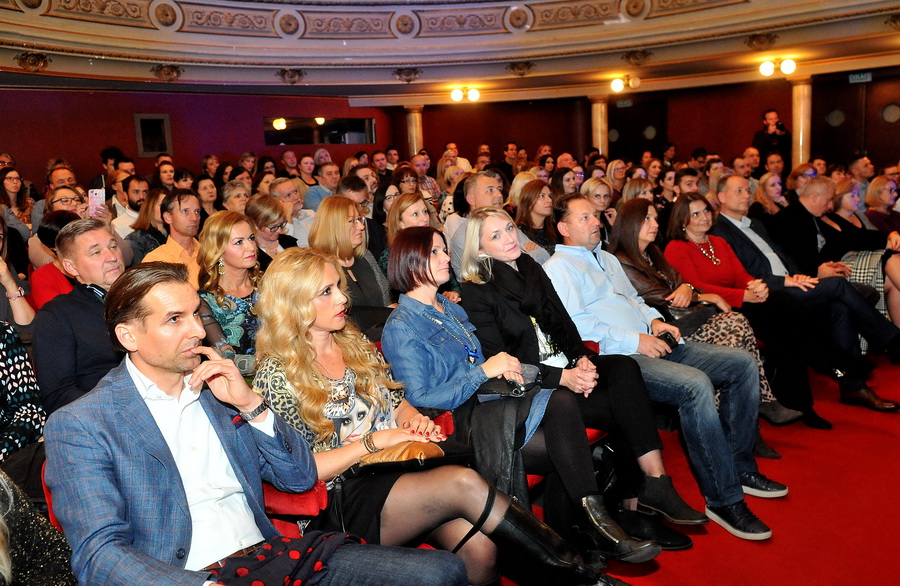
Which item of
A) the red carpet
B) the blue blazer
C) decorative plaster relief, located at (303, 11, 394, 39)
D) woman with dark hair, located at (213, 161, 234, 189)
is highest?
decorative plaster relief, located at (303, 11, 394, 39)

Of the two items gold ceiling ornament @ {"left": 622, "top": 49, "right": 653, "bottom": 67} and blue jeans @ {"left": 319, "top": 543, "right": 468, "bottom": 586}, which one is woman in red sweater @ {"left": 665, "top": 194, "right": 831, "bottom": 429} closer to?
blue jeans @ {"left": 319, "top": 543, "right": 468, "bottom": 586}

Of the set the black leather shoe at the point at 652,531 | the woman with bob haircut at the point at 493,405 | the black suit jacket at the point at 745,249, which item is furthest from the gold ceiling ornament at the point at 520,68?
the black leather shoe at the point at 652,531

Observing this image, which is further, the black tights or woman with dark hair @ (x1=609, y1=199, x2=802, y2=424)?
woman with dark hair @ (x1=609, y1=199, x2=802, y2=424)

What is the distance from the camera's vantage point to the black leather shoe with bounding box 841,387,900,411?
155 inches

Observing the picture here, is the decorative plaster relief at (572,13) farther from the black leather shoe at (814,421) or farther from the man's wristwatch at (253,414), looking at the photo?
the man's wristwatch at (253,414)

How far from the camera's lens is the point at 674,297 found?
3656mm

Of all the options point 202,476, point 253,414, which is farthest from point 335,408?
point 202,476

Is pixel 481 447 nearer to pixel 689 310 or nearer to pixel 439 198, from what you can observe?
pixel 689 310

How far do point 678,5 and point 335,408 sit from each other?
9045mm

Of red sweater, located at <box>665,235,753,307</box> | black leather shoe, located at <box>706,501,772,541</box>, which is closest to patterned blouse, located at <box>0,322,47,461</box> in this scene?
A: black leather shoe, located at <box>706,501,772,541</box>

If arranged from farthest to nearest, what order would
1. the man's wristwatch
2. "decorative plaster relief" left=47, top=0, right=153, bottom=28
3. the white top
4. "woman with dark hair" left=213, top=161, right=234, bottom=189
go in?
"decorative plaster relief" left=47, top=0, right=153, bottom=28 < "woman with dark hair" left=213, top=161, right=234, bottom=189 < the man's wristwatch < the white top

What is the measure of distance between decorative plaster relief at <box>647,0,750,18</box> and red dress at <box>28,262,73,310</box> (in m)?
8.62

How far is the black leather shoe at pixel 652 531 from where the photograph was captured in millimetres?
2688

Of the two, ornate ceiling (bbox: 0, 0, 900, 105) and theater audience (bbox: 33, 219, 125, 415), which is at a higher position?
ornate ceiling (bbox: 0, 0, 900, 105)
